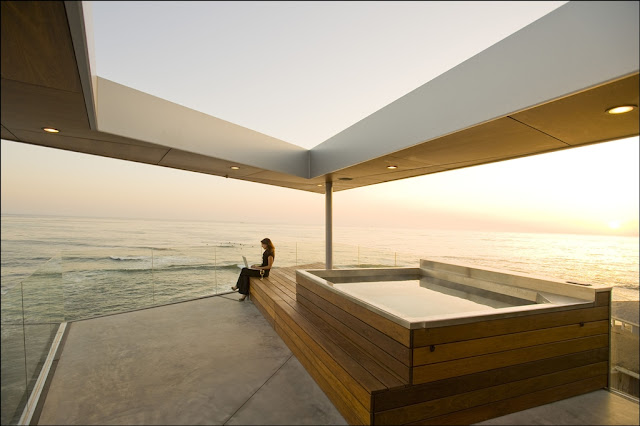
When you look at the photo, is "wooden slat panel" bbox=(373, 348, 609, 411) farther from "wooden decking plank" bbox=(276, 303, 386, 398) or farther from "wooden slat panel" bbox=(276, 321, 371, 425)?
"wooden slat panel" bbox=(276, 321, 371, 425)

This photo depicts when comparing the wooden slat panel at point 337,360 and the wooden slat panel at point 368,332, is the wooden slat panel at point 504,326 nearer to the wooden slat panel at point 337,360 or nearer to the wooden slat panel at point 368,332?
the wooden slat panel at point 368,332

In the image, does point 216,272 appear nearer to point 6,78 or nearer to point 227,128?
point 227,128

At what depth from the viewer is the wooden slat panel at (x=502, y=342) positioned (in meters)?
2.05

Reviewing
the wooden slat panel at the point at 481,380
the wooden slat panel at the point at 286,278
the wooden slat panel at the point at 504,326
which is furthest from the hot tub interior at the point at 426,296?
the wooden slat panel at the point at 286,278

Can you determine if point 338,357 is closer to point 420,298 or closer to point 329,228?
point 420,298

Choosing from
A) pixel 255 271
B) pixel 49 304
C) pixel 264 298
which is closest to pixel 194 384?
pixel 49 304

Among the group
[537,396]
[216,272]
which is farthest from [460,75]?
[216,272]

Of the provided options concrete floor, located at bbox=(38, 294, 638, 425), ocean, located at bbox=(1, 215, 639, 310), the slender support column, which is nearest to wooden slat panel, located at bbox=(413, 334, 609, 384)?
concrete floor, located at bbox=(38, 294, 638, 425)

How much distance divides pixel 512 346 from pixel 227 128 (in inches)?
159

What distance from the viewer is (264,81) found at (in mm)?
6680

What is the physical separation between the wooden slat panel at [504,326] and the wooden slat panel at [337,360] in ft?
1.38

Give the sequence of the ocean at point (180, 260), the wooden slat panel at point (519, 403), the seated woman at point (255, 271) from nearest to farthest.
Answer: the wooden slat panel at point (519, 403) < the ocean at point (180, 260) < the seated woman at point (255, 271)

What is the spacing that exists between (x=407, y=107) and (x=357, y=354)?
255cm

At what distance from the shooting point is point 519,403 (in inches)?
92.6
